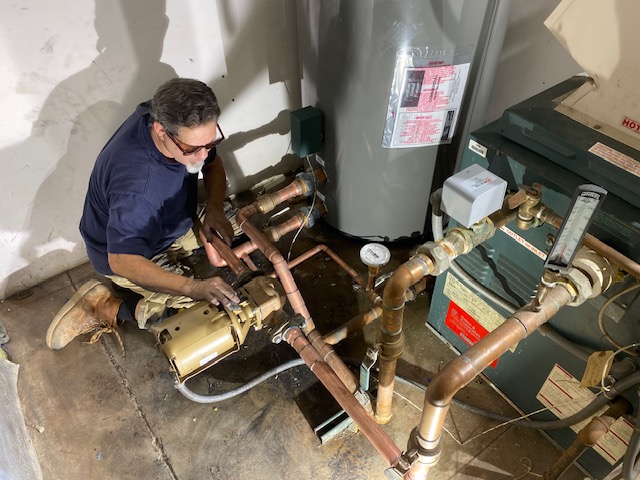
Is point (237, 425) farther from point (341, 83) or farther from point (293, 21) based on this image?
point (293, 21)

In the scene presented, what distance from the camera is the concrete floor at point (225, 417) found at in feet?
4.54

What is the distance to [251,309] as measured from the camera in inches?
44.0

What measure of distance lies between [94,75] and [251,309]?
99cm

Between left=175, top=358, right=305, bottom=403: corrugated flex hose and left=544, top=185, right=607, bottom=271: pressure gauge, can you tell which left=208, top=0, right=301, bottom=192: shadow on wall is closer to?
left=175, top=358, right=305, bottom=403: corrugated flex hose

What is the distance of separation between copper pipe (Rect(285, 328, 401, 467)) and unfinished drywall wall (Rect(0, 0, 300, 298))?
1.02 m

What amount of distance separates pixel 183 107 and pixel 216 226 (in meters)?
0.49

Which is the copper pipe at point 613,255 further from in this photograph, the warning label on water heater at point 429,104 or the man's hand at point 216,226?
the man's hand at point 216,226

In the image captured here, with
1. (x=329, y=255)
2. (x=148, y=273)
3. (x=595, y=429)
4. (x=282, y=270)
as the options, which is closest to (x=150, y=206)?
(x=148, y=273)

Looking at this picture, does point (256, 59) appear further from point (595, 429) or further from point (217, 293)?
point (595, 429)

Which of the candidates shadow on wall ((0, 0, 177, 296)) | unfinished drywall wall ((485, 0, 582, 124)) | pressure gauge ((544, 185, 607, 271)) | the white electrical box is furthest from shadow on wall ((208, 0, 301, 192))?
pressure gauge ((544, 185, 607, 271))

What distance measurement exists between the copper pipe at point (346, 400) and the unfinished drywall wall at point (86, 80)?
102 cm

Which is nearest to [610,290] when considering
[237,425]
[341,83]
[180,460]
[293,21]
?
[341,83]

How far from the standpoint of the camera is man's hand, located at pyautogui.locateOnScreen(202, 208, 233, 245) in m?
1.56

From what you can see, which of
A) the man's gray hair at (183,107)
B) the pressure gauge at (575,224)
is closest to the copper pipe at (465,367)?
the pressure gauge at (575,224)
